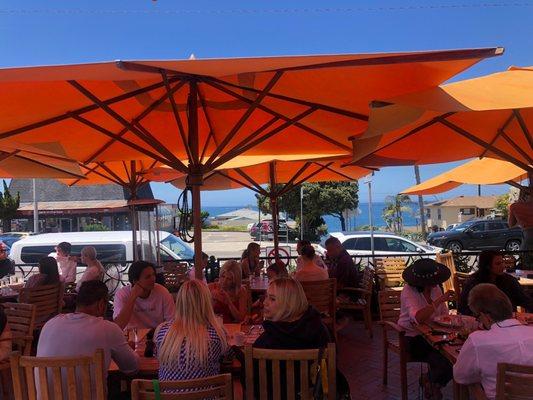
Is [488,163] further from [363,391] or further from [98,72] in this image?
[98,72]

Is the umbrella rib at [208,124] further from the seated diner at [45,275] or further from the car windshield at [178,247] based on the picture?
the car windshield at [178,247]

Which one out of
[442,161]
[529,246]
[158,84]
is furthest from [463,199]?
[158,84]

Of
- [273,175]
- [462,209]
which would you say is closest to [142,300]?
[273,175]

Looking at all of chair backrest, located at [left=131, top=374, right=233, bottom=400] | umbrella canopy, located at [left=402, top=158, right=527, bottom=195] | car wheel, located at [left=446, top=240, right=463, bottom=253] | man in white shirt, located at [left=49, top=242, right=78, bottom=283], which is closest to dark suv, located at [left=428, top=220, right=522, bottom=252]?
car wheel, located at [left=446, top=240, right=463, bottom=253]

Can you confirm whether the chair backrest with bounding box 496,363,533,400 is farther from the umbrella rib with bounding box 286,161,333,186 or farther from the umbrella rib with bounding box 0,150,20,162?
the umbrella rib with bounding box 286,161,333,186

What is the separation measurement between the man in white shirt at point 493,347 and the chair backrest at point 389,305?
195cm

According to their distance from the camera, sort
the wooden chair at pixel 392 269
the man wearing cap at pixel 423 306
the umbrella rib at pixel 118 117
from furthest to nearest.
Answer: the wooden chair at pixel 392 269
the man wearing cap at pixel 423 306
the umbrella rib at pixel 118 117

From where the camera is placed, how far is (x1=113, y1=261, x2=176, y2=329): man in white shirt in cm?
406

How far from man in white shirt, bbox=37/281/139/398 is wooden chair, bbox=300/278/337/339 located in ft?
9.53

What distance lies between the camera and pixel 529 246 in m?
10.3

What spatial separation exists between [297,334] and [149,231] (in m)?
7.55

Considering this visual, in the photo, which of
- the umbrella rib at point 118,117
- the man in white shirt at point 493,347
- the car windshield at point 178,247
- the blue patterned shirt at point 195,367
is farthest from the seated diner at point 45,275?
the car windshield at point 178,247

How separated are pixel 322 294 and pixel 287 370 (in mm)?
3207

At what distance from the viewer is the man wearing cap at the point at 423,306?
3973 mm
